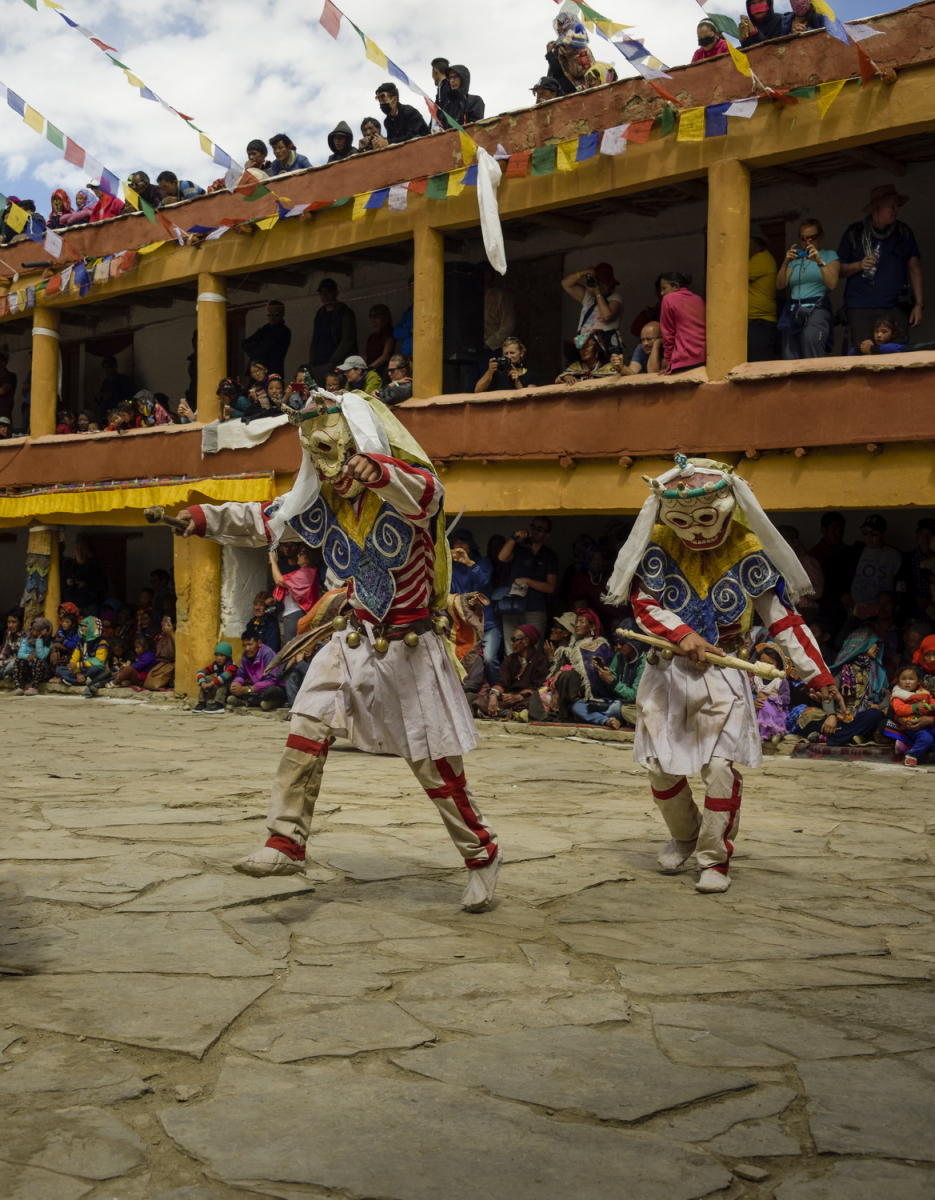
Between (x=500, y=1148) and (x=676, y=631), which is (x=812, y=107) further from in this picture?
(x=500, y=1148)

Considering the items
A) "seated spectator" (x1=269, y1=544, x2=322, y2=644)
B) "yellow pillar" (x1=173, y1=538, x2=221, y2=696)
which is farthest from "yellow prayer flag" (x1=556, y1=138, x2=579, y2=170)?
"yellow pillar" (x1=173, y1=538, x2=221, y2=696)

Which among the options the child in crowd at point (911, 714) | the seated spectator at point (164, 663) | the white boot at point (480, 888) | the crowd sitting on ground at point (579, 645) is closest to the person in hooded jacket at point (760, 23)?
the crowd sitting on ground at point (579, 645)

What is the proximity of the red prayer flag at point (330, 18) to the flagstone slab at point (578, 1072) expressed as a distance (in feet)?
30.9

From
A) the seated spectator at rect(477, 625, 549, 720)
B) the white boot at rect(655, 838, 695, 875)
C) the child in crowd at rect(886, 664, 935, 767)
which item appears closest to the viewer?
the white boot at rect(655, 838, 695, 875)

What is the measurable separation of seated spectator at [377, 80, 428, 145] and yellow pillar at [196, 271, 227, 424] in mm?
3080

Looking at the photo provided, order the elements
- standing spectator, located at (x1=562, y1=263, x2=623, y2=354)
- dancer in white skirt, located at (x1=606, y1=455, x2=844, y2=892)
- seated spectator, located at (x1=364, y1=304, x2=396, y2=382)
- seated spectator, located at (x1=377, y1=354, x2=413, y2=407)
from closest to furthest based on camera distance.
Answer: dancer in white skirt, located at (x1=606, y1=455, x2=844, y2=892) < standing spectator, located at (x1=562, y1=263, x2=623, y2=354) < seated spectator, located at (x1=377, y1=354, x2=413, y2=407) < seated spectator, located at (x1=364, y1=304, x2=396, y2=382)

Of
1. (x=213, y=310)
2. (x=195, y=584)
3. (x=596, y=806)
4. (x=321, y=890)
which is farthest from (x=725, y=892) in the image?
(x=213, y=310)

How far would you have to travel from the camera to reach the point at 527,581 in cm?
1341

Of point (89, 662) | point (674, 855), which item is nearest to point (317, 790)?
point (674, 855)

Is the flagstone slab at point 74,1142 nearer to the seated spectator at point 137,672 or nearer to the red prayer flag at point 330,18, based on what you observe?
the red prayer flag at point 330,18

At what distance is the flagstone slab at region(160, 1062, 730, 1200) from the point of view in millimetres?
2998

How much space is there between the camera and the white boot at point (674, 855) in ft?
21.2

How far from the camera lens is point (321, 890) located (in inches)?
230

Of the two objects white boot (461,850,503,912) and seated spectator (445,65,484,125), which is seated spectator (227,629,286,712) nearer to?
seated spectator (445,65,484,125)
